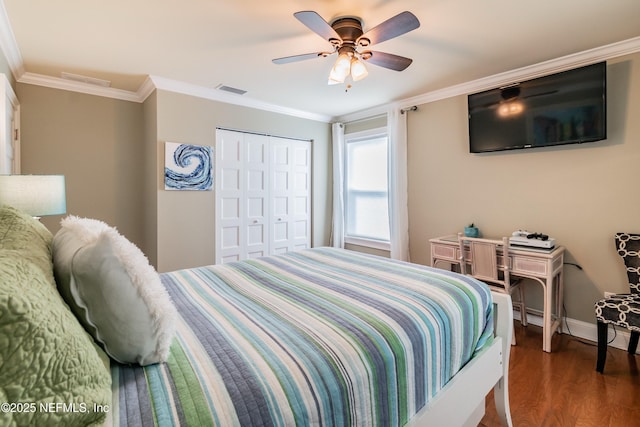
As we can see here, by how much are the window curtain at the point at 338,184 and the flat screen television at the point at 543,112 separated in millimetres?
1954

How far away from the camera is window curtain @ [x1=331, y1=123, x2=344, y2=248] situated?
471 centimetres

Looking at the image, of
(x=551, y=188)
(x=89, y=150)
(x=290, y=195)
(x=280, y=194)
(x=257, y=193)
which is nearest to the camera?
(x=551, y=188)

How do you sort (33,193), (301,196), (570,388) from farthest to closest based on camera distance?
(301,196) → (570,388) → (33,193)

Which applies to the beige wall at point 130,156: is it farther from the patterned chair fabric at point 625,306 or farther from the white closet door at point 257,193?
the patterned chair fabric at point 625,306

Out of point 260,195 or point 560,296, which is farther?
point 260,195

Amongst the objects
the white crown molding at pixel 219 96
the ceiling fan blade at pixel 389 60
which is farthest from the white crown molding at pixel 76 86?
the ceiling fan blade at pixel 389 60

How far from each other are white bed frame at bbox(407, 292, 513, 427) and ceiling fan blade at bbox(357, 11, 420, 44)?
1635 millimetres

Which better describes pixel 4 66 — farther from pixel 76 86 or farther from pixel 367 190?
pixel 367 190

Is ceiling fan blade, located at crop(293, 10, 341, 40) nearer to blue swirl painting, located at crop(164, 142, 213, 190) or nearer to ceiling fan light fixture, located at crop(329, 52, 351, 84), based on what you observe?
ceiling fan light fixture, located at crop(329, 52, 351, 84)

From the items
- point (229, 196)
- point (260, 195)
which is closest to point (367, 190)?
point (260, 195)

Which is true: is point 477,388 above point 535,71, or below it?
below

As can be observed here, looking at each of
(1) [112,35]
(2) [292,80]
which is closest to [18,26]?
(1) [112,35]

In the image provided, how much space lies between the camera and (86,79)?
3.17m

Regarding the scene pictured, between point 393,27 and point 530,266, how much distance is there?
2.24 meters
